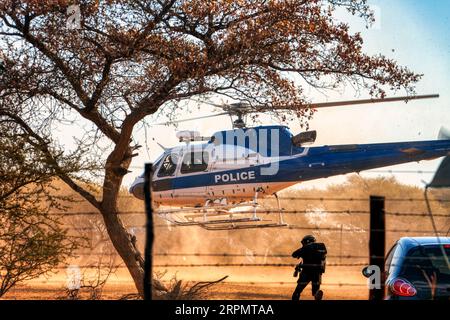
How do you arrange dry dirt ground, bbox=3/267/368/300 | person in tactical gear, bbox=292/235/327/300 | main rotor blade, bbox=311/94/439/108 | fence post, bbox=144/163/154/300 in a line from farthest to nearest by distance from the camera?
dry dirt ground, bbox=3/267/368/300, main rotor blade, bbox=311/94/439/108, person in tactical gear, bbox=292/235/327/300, fence post, bbox=144/163/154/300

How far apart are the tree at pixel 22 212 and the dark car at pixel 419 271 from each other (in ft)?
17.8

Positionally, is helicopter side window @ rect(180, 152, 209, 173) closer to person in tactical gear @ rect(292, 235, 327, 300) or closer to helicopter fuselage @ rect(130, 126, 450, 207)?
helicopter fuselage @ rect(130, 126, 450, 207)

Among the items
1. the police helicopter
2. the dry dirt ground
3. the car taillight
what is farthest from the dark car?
the police helicopter

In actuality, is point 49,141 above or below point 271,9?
below

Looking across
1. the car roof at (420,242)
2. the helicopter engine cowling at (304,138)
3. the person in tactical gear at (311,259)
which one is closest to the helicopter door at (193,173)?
the helicopter engine cowling at (304,138)

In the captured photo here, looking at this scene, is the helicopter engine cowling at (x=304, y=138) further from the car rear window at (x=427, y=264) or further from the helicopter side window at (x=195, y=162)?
the car rear window at (x=427, y=264)

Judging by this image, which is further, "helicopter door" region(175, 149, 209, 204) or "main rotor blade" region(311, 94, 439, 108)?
"helicopter door" region(175, 149, 209, 204)

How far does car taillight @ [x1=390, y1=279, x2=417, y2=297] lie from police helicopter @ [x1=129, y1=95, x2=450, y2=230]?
7.84 meters

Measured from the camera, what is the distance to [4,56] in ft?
58.0

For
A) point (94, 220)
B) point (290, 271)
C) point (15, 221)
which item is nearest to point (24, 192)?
point (15, 221)

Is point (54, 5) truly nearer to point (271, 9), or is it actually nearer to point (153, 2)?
point (153, 2)

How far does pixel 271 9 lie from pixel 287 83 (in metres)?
1.48

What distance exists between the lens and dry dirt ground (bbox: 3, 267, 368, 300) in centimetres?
2202

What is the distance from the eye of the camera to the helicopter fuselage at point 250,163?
63.7 ft
